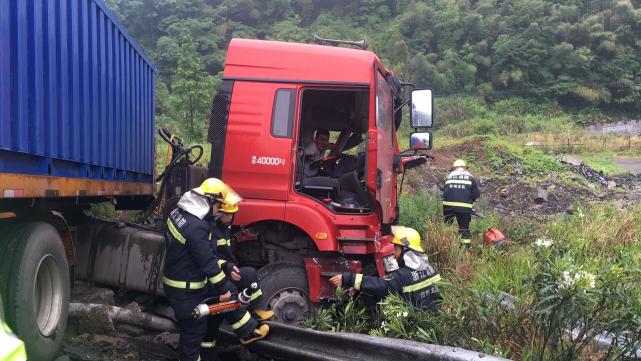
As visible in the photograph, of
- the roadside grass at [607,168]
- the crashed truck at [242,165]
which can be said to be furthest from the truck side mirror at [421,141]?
the roadside grass at [607,168]

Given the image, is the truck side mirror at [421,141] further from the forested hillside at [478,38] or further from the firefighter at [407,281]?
the forested hillside at [478,38]

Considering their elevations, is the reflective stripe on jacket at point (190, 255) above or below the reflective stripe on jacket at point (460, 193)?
below

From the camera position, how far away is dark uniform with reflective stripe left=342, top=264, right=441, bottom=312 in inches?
172

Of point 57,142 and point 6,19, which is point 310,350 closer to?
point 57,142

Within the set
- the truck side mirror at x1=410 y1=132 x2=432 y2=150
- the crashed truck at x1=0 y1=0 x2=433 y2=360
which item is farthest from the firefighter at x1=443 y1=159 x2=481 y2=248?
the truck side mirror at x1=410 y1=132 x2=432 y2=150

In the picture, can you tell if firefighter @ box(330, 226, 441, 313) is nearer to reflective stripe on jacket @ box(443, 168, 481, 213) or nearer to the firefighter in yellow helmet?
the firefighter in yellow helmet

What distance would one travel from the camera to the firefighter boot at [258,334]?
4.24 m

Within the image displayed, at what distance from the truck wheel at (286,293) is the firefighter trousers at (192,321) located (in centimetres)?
37

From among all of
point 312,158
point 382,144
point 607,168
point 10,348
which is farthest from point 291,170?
point 607,168

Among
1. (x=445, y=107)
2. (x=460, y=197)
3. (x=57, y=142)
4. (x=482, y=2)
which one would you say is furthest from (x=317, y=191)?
(x=482, y=2)

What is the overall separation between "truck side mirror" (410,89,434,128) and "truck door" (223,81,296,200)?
130cm

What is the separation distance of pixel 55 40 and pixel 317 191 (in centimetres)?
245

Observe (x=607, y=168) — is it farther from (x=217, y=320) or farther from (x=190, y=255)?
(x=190, y=255)

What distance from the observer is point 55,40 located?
3379 mm
